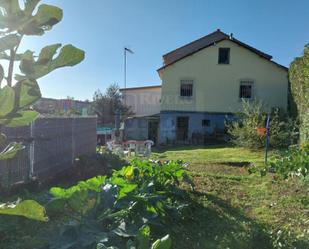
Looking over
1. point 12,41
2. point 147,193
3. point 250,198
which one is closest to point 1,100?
point 12,41

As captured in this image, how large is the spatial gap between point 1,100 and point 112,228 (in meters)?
2.54

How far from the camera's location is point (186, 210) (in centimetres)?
526

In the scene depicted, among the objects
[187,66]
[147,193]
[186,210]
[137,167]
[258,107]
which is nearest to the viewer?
[147,193]

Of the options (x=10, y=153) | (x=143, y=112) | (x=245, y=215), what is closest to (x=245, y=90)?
(x=143, y=112)

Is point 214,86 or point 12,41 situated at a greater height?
point 214,86

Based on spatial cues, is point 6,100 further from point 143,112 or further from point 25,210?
point 143,112

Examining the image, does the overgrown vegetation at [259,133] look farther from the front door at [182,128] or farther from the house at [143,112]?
the house at [143,112]

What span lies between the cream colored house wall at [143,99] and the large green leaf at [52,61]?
31.0 m

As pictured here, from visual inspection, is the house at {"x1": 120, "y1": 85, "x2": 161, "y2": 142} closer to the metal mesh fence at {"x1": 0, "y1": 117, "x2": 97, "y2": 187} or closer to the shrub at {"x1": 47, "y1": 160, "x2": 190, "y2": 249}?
the metal mesh fence at {"x1": 0, "y1": 117, "x2": 97, "y2": 187}

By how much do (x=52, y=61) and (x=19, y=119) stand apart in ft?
0.60

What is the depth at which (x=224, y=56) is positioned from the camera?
25.1 meters

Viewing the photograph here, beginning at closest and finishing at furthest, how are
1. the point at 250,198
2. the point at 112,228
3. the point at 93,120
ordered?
the point at 112,228
the point at 250,198
the point at 93,120

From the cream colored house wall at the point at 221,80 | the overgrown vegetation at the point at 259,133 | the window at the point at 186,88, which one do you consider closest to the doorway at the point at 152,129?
the cream colored house wall at the point at 221,80

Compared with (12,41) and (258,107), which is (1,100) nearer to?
(12,41)
